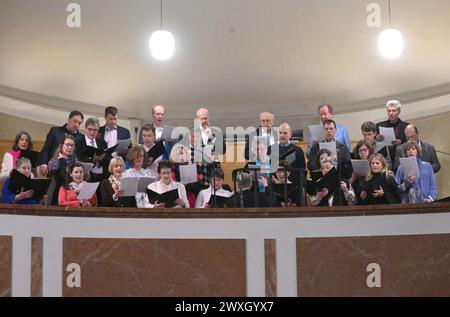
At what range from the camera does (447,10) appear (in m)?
12.8

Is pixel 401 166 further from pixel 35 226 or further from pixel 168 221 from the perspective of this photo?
pixel 35 226

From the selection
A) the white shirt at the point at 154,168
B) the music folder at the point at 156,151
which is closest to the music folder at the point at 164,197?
the white shirt at the point at 154,168

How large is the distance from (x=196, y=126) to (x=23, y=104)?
130 inches

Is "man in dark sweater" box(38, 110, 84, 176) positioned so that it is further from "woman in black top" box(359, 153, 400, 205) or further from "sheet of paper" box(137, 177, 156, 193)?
"woman in black top" box(359, 153, 400, 205)

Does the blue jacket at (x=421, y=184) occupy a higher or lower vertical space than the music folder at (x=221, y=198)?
higher

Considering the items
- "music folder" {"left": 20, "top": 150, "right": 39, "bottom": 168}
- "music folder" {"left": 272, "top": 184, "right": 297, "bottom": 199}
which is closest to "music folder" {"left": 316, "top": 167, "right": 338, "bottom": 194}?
"music folder" {"left": 272, "top": 184, "right": 297, "bottom": 199}

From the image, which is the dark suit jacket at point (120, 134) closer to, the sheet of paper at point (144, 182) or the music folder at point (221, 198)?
the sheet of paper at point (144, 182)

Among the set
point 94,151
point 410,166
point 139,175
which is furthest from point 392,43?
point 94,151

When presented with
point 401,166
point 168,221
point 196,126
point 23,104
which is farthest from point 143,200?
point 23,104

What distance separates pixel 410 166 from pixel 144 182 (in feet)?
7.41

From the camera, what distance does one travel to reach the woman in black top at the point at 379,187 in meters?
9.73

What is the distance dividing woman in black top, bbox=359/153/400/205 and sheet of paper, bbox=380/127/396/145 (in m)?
0.65

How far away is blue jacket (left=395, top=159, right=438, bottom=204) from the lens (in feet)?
32.7

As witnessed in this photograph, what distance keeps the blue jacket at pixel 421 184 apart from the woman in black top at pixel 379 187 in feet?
0.65
